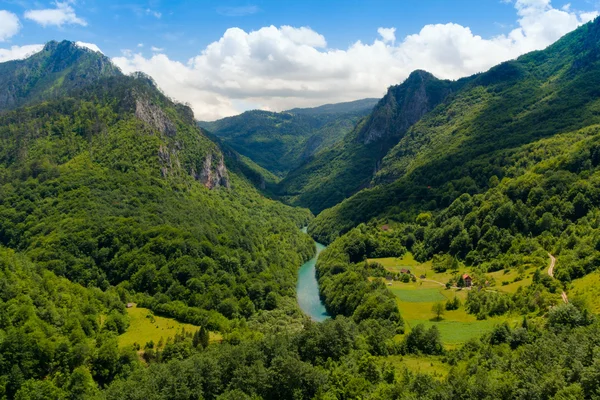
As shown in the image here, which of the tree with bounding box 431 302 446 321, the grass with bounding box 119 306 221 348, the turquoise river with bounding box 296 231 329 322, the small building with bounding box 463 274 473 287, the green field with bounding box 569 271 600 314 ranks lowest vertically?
the turquoise river with bounding box 296 231 329 322

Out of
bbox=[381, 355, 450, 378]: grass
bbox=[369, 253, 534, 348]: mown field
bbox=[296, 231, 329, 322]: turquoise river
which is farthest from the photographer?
bbox=[296, 231, 329, 322]: turquoise river

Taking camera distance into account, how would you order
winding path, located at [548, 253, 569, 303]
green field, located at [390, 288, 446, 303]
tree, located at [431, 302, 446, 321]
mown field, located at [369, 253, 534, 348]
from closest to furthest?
winding path, located at [548, 253, 569, 303]
mown field, located at [369, 253, 534, 348]
tree, located at [431, 302, 446, 321]
green field, located at [390, 288, 446, 303]

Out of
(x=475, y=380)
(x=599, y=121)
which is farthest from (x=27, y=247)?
(x=599, y=121)

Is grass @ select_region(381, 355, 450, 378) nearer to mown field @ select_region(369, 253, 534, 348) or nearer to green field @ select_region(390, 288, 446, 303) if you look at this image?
mown field @ select_region(369, 253, 534, 348)

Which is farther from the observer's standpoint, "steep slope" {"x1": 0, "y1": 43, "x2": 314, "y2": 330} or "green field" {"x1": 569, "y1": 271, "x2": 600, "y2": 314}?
"steep slope" {"x1": 0, "y1": 43, "x2": 314, "y2": 330}

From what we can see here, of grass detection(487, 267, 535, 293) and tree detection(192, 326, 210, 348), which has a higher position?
grass detection(487, 267, 535, 293)

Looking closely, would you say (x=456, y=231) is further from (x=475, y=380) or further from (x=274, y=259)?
(x=475, y=380)

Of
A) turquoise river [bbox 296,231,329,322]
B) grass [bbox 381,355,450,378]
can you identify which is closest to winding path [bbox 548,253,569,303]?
grass [bbox 381,355,450,378]
